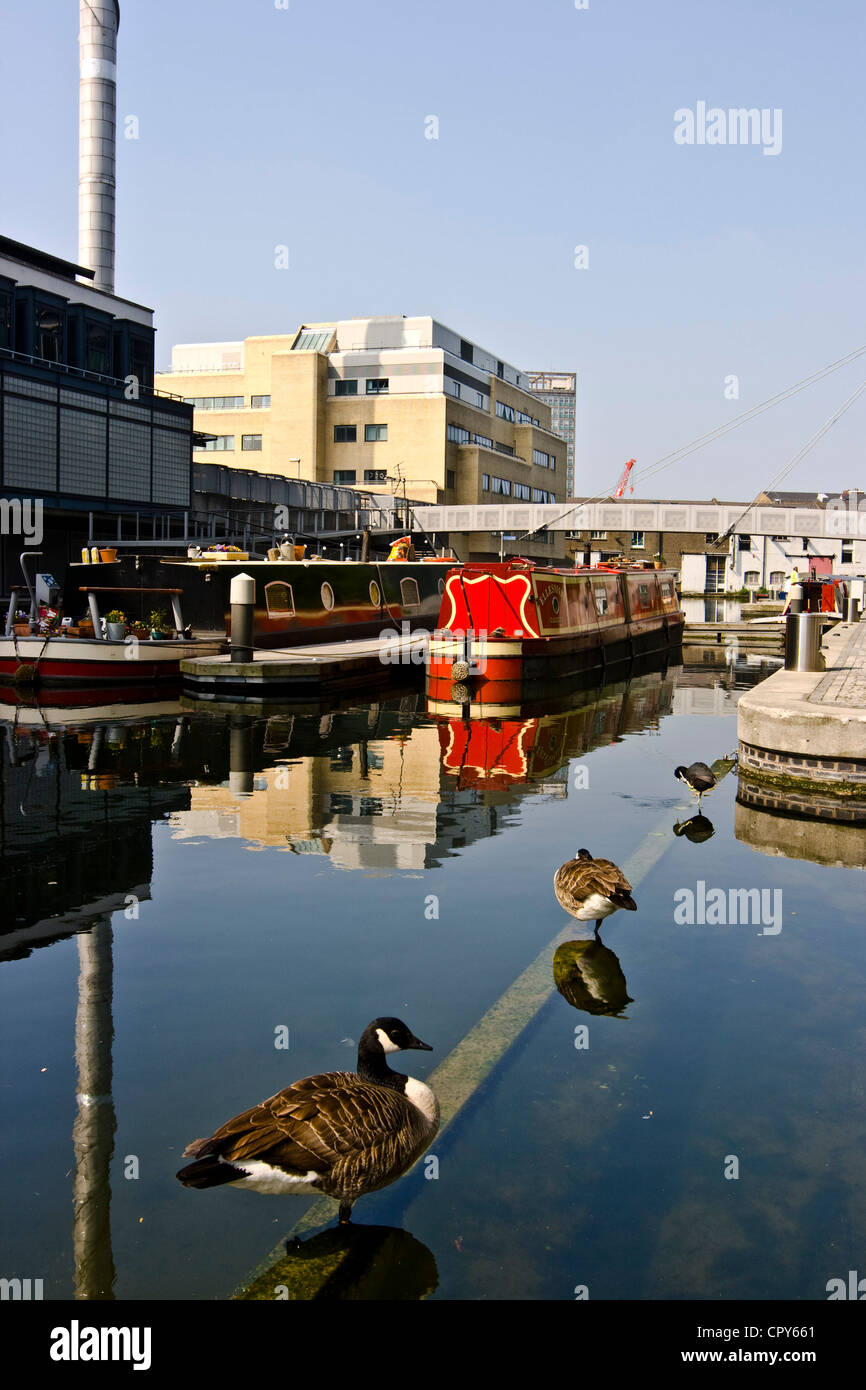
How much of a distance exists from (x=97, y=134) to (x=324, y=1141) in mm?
65246

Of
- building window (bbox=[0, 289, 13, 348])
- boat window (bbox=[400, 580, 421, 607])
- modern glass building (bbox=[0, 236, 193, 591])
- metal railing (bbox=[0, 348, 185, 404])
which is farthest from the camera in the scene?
building window (bbox=[0, 289, 13, 348])

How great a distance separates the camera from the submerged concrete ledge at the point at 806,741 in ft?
41.0

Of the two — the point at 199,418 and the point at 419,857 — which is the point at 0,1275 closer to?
the point at 419,857

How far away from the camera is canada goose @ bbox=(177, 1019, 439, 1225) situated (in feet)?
14.8

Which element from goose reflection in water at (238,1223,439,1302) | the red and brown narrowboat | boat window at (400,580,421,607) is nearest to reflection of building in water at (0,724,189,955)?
goose reflection in water at (238,1223,439,1302)

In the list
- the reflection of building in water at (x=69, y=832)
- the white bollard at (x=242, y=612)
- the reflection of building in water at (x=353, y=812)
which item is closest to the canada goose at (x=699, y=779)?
the reflection of building in water at (x=353, y=812)

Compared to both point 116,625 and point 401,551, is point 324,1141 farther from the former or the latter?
point 401,551

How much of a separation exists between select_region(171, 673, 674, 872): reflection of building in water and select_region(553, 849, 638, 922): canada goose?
288 cm

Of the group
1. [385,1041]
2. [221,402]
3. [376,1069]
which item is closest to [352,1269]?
[376,1069]

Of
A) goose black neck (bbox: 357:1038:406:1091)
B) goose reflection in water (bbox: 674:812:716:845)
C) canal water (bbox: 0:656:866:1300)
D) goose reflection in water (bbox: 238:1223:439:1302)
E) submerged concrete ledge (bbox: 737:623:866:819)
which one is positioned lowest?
goose reflection in water (bbox: 238:1223:439:1302)

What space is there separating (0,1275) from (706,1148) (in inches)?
125

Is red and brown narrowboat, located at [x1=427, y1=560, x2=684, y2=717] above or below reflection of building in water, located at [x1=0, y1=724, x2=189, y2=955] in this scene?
above

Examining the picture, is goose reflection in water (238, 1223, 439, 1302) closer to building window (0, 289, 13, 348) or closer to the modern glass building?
the modern glass building

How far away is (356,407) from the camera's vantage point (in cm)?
8756
